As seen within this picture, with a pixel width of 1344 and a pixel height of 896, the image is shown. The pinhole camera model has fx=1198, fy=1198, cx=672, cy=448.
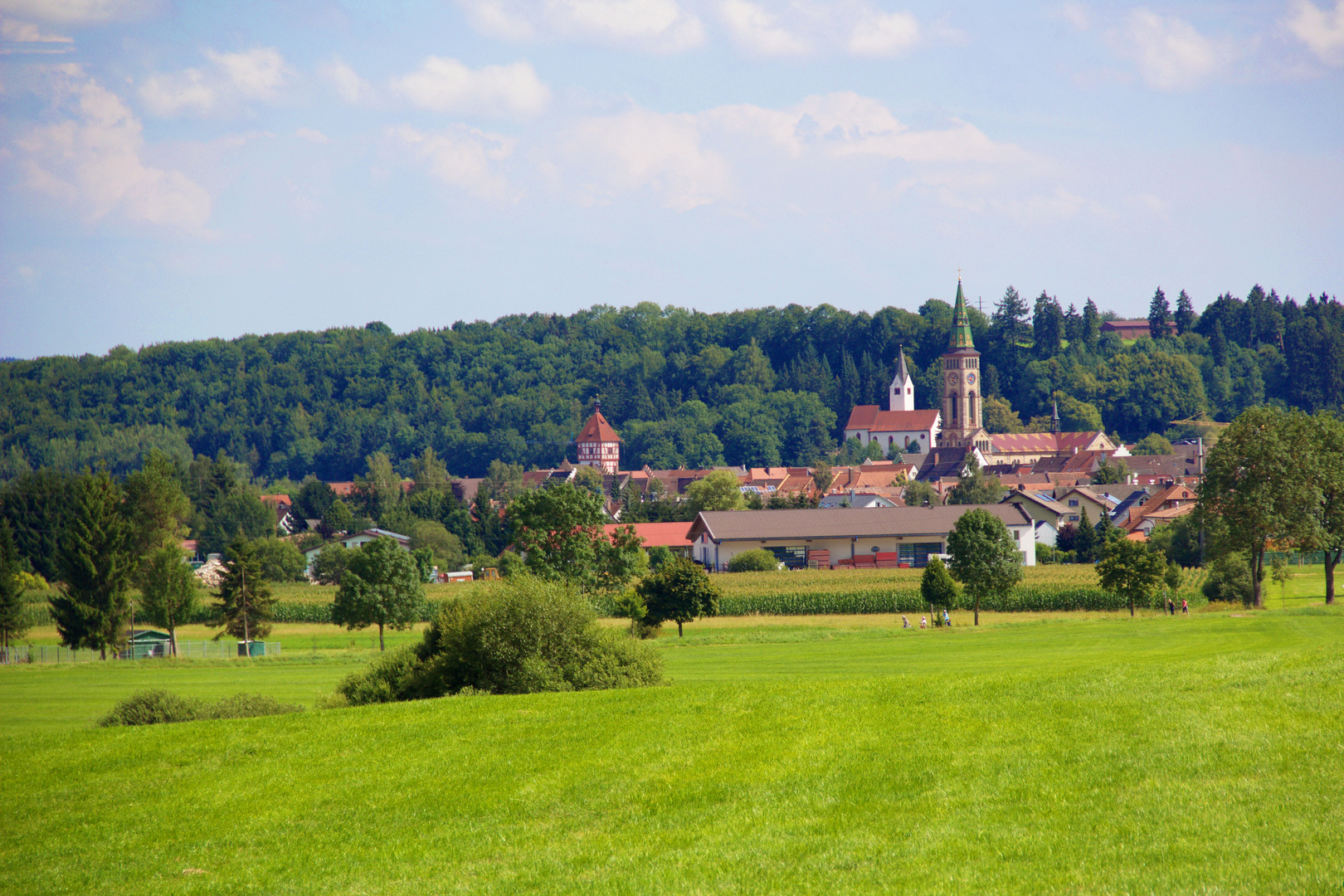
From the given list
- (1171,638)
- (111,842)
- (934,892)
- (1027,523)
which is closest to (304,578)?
(1027,523)

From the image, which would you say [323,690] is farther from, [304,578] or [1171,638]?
[304,578]

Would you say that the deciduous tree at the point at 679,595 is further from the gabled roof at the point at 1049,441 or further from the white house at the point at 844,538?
the gabled roof at the point at 1049,441

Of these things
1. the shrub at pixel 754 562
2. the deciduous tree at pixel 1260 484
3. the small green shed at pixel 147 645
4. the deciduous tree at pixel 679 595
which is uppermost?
the deciduous tree at pixel 1260 484

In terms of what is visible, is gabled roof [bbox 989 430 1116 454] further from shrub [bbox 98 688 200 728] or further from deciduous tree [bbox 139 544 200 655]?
shrub [bbox 98 688 200 728]

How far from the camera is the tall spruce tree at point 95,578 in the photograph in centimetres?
5131

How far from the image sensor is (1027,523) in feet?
257

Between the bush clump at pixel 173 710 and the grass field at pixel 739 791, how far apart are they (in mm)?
2274

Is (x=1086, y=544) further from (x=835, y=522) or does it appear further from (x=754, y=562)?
Answer: (x=754, y=562)

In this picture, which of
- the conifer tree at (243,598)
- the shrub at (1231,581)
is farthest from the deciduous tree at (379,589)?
the shrub at (1231,581)

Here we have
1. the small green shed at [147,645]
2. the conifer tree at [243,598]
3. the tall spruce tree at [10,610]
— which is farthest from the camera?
the small green shed at [147,645]

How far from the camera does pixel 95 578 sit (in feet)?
172

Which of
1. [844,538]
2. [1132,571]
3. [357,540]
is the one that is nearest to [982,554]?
[1132,571]

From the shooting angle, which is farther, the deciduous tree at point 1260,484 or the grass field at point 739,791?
the deciduous tree at point 1260,484

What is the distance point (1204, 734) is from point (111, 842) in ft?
40.4
